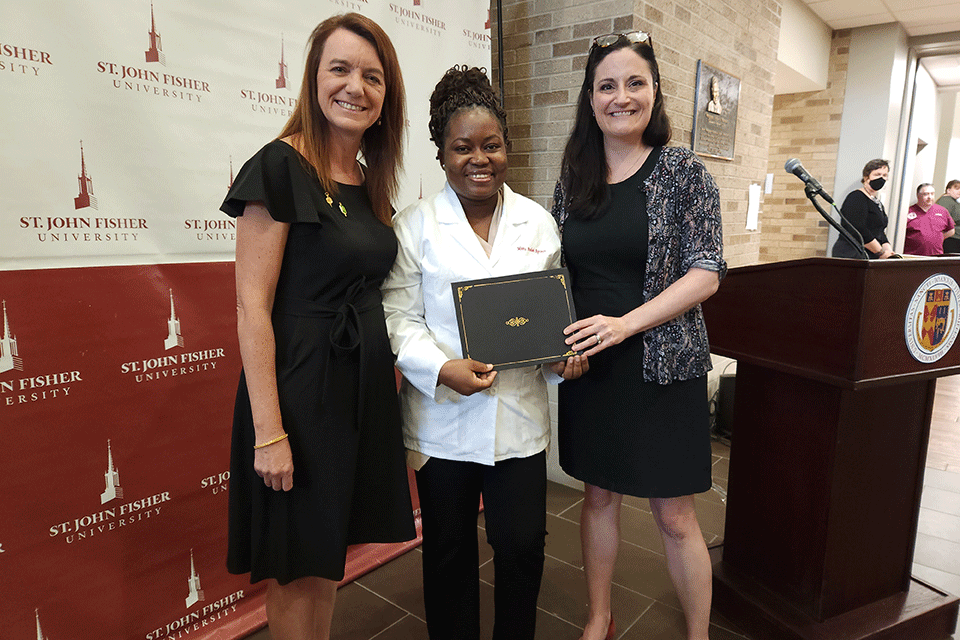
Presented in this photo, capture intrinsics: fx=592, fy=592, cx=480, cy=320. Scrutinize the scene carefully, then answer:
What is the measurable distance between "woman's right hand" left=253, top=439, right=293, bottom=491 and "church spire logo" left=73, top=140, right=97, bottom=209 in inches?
34.7

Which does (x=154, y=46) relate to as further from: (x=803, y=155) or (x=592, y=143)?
(x=803, y=155)

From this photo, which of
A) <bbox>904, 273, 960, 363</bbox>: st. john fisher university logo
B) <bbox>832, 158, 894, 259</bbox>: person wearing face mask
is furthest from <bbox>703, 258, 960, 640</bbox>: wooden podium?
<bbox>832, 158, 894, 259</bbox>: person wearing face mask

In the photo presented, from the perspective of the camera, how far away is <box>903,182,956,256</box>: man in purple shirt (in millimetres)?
7793

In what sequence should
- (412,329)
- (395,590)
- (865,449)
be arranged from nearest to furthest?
(412,329) → (865,449) → (395,590)

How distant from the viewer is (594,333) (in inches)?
55.9

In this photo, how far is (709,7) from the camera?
334 cm

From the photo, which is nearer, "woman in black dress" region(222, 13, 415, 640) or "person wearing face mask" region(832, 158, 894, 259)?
"woman in black dress" region(222, 13, 415, 640)

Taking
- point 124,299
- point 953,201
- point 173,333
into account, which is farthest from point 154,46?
point 953,201

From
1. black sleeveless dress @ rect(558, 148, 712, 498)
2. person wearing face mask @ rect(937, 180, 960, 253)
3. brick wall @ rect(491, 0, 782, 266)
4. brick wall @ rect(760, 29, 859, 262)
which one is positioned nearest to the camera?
black sleeveless dress @ rect(558, 148, 712, 498)

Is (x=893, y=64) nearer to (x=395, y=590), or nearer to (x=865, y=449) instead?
(x=865, y=449)

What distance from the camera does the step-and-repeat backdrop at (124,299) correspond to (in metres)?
1.50

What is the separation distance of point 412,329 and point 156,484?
1.04 meters

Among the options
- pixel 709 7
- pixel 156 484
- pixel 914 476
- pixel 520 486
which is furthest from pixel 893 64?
pixel 156 484

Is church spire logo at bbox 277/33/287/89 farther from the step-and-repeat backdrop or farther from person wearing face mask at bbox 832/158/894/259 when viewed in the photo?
person wearing face mask at bbox 832/158/894/259
